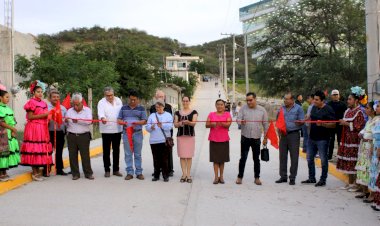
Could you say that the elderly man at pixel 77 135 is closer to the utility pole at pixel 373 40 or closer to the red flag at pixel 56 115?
the red flag at pixel 56 115

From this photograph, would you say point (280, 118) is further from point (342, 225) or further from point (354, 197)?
point (342, 225)

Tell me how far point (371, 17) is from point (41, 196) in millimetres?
7412

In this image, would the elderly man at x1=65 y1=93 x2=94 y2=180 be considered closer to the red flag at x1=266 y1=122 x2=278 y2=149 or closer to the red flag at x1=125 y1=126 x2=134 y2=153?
the red flag at x1=125 y1=126 x2=134 y2=153

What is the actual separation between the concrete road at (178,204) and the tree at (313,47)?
679 inches

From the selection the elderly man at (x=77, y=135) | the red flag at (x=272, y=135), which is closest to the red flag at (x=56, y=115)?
the elderly man at (x=77, y=135)

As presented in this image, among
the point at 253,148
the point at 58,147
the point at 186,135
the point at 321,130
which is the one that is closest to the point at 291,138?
the point at 321,130

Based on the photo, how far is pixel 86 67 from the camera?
1060 inches

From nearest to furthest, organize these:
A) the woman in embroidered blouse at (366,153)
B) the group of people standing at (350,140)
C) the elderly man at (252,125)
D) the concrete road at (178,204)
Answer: the concrete road at (178,204) < the group of people standing at (350,140) < the woman in embroidered blouse at (366,153) < the elderly man at (252,125)

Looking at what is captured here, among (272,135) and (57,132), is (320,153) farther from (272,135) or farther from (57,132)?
(57,132)

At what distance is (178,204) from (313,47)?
23387 millimetres

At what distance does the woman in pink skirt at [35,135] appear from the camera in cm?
892

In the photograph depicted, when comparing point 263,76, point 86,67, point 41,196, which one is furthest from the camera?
point 263,76

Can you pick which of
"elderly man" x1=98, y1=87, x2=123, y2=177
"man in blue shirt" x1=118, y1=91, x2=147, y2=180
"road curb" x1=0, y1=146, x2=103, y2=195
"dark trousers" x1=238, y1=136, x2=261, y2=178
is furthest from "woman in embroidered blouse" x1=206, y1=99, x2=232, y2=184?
"road curb" x1=0, y1=146, x2=103, y2=195

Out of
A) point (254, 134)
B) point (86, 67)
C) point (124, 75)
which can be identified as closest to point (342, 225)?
point (254, 134)
